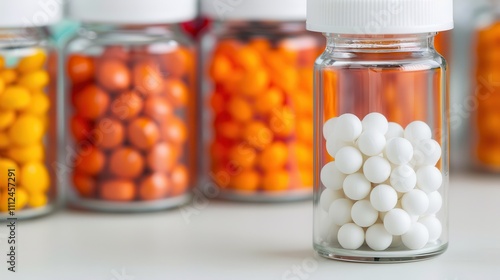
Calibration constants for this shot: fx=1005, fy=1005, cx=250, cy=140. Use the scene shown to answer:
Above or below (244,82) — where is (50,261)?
below

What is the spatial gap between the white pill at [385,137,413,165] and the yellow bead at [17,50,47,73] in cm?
41

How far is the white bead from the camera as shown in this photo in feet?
2.88

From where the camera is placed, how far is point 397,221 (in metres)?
0.86

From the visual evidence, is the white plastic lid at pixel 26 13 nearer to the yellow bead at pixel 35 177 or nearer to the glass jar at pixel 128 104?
the glass jar at pixel 128 104

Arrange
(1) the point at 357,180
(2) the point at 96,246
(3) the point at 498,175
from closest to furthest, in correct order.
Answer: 1. (1) the point at 357,180
2. (2) the point at 96,246
3. (3) the point at 498,175

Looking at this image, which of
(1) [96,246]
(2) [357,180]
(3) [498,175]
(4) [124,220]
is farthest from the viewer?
(3) [498,175]

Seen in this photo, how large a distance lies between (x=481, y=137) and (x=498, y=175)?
56mm

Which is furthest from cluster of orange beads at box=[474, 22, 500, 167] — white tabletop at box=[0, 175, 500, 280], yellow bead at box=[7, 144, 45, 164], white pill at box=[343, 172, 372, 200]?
yellow bead at box=[7, 144, 45, 164]

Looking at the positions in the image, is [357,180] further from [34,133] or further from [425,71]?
[34,133]

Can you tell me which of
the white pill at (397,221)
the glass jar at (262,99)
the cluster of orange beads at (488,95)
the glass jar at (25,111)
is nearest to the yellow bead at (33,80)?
the glass jar at (25,111)

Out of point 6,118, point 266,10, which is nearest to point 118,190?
point 6,118

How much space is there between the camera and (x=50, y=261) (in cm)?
93

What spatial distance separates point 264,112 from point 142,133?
0.15 meters

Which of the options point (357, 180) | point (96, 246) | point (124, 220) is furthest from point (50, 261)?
→ point (357, 180)
